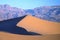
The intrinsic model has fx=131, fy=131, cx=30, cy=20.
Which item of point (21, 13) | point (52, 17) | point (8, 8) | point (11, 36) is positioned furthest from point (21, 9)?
point (11, 36)

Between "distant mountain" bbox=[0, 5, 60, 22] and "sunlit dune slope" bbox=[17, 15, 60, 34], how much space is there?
34 centimetres

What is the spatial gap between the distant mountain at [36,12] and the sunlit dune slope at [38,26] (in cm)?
34

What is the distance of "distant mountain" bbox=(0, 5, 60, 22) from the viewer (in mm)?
1947

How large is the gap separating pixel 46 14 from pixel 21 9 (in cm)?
38

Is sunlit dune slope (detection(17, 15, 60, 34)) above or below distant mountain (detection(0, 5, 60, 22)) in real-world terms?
below

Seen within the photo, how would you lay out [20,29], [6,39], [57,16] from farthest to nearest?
[57,16] < [20,29] < [6,39]

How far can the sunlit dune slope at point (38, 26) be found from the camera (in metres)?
1.50

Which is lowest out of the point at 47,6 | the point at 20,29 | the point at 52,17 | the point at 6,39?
the point at 6,39

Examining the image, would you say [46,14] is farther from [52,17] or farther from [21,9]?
[21,9]

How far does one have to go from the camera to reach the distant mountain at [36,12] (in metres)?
1.95

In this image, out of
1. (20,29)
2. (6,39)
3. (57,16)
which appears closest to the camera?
(6,39)

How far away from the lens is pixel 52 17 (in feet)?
6.40

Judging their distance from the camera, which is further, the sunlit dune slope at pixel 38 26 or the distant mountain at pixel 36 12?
the distant mountain at pixel 36 12

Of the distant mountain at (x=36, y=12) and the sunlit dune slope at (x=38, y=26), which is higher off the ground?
the distant mountain at (x=36, y=12)
